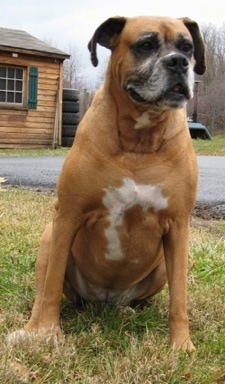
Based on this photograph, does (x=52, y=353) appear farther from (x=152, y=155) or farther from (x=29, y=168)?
(x=29, y=168)

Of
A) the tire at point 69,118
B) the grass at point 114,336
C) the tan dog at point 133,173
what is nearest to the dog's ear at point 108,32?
the tan dog at point 133,173

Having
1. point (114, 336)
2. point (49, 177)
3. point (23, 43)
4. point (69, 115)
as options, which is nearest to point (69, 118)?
point (69, 115)

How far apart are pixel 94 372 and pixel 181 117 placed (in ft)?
4.19

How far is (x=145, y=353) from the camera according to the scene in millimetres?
2574

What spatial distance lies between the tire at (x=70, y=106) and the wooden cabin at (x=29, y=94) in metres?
0.94

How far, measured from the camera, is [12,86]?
734 inches

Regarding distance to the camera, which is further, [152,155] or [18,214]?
[18,214]

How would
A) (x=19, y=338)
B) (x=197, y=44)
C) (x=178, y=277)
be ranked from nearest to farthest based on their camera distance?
(x=19, y=338) → (x=178, y=277) → (x=197, y=44)

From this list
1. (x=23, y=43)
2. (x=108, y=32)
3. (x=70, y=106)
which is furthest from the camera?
(x=70, y=106)

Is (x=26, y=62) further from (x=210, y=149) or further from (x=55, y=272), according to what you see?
(x=55, y=272)

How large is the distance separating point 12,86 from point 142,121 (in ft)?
53.3

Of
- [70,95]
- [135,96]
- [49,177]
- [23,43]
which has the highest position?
[23,43]

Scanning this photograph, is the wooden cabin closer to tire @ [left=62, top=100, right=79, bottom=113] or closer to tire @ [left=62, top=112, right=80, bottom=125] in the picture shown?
tire @ [left=62, top=112, right=80, bottom=125]

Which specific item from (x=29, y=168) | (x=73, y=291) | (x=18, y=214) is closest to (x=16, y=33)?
(x=29, y=168)
